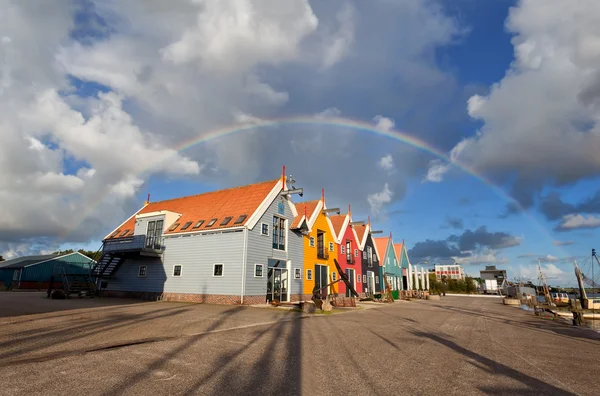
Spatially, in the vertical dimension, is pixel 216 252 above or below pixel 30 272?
above

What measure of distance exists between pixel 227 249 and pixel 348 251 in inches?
762

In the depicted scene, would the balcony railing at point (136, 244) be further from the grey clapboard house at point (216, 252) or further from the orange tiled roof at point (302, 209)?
the orange tiled roof at point (302, 209)

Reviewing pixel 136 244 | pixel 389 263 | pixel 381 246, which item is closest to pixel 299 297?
pixel 136 244

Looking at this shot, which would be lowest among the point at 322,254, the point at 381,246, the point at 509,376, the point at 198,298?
the point at 509,376

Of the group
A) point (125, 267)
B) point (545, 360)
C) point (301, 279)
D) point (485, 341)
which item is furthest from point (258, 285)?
point (545, 360)

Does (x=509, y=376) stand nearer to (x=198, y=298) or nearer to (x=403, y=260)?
(x=198, y=298)

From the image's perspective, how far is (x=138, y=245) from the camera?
2675 cm

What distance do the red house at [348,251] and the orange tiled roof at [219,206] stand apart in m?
12.8

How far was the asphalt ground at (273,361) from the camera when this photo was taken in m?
6.16

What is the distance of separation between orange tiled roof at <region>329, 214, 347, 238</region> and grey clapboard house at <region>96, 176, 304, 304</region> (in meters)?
9.23

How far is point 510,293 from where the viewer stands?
6706 centimetres

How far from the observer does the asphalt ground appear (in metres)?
6.16

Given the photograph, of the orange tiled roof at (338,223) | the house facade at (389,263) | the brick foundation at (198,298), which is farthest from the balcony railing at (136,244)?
the house facade at (389,263)

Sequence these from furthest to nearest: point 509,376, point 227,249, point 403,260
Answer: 1. point 403,260
2. point 227,249
3. point 509,376
